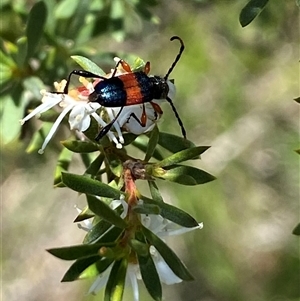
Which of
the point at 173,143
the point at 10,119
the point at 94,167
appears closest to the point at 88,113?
the point at 94,167

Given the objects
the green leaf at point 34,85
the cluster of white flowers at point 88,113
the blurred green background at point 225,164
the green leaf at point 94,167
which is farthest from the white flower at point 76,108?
the blurred green background at point 225,164

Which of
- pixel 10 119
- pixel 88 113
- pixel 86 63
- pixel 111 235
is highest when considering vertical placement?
pixel 10 119

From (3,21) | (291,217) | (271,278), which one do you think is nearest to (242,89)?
(291,217)

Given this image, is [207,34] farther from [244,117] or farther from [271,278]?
[271,278]

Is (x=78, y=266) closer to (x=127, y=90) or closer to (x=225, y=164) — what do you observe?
(x=127, y=90)

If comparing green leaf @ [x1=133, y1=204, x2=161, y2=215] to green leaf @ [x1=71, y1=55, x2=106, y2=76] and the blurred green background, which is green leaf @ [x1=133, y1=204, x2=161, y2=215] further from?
the blurred green background

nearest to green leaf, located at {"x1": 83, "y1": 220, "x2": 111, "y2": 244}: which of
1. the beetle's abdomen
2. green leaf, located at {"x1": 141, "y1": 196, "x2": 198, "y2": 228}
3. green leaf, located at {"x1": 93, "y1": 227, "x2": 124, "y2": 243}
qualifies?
green leaf, located at {"x1": 93, "y1": 227, "x2": 124, "y2": 243}
